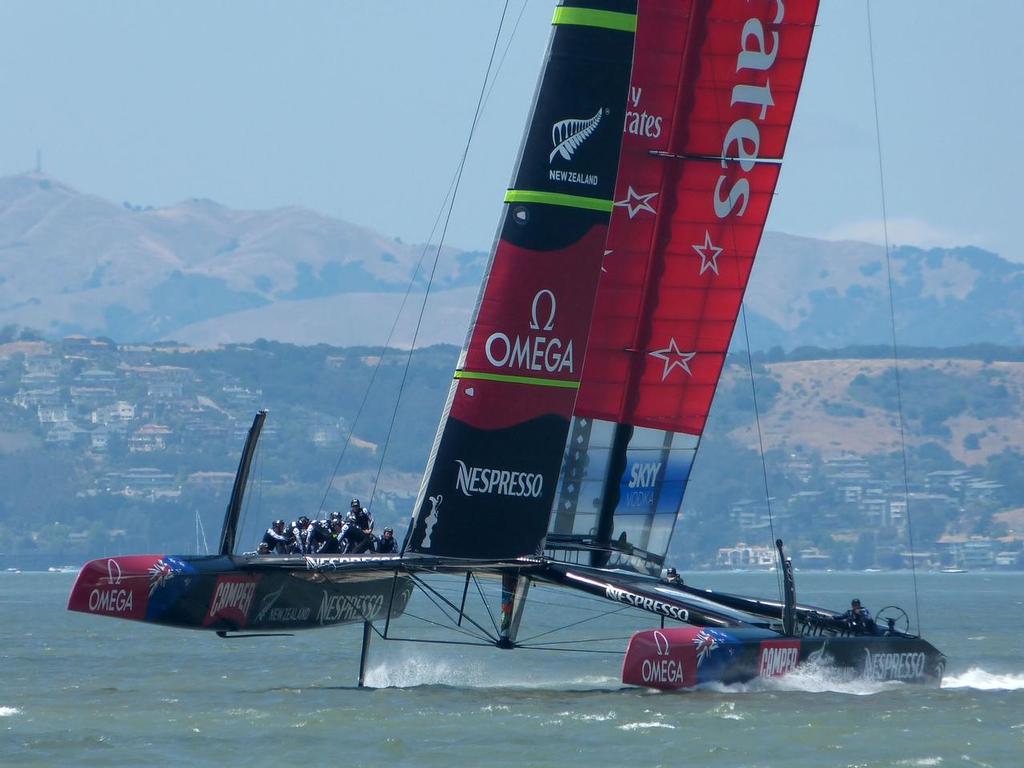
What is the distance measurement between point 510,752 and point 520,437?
11.5 feet

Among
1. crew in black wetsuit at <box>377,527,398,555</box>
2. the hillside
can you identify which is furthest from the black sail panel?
the hillside

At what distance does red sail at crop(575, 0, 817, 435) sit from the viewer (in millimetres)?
21156

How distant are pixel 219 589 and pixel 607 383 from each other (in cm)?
481

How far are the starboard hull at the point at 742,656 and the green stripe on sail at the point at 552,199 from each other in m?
3.94

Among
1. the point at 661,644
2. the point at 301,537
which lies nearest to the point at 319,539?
the point at 301,537

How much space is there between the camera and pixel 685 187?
2134 centimetres

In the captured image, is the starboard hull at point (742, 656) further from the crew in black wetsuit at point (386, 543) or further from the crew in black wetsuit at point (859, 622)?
the crew in black wetsuit at point (386, 543)

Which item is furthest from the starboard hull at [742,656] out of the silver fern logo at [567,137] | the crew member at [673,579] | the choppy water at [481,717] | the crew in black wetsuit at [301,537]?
the silver fern logo at [567,137]

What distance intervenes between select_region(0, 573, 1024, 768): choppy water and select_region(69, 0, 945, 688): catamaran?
609mm

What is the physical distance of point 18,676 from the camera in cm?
2542

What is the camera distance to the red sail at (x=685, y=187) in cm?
2116

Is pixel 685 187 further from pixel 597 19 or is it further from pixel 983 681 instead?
pixel 983 681

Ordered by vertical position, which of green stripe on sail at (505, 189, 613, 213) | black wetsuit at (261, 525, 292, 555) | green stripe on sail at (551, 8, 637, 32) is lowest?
black wetsuit at (261, 525, 292, 555)

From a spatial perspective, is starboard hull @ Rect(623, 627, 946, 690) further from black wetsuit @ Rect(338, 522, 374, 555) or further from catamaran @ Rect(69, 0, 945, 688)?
black wetsuit @ Rect(338, 522, 374, 555)
